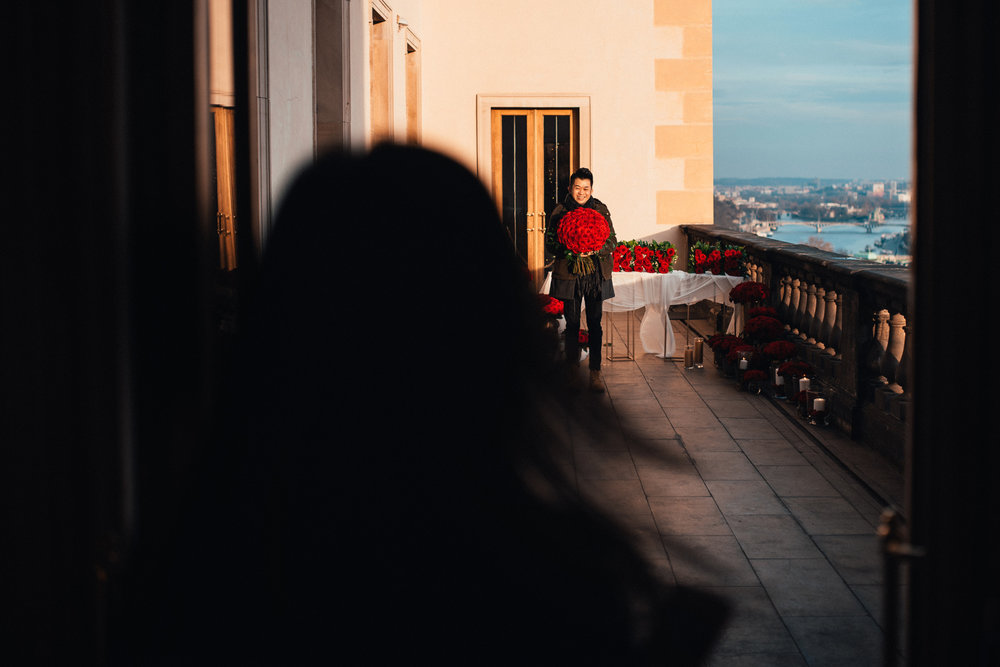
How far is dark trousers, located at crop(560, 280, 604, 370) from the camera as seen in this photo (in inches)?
324

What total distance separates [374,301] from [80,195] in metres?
0.69

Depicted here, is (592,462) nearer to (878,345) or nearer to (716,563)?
(716,563)

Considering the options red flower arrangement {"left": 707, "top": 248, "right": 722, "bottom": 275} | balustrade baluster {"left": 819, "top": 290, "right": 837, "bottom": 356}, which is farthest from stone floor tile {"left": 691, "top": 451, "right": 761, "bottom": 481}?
red flower arrangement {"left": 707, "top": 248, "right": 722, "bottom": 275}

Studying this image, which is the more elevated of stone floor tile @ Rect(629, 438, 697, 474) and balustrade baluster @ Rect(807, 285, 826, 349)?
stone floor tile @ Rect(629, 438, 697, 474)

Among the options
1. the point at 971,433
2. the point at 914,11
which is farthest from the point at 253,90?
the point at 971,433

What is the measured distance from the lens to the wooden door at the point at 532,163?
14445 millimetres

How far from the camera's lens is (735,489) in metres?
5.64

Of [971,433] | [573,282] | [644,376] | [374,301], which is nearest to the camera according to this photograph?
[374,301]

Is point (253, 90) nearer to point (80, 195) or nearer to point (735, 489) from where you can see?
point (80, 195)

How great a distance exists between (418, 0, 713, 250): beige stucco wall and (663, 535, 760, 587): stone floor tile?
1010 centimetres

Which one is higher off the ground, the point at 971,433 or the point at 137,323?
the point at 137,323

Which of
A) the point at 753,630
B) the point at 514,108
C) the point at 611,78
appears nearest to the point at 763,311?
the point at 753,630

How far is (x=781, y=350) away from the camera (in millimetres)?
7996

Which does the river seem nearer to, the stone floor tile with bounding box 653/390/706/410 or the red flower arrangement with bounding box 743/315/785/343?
the red flower arrangement with bounding box 743/315/785/343
